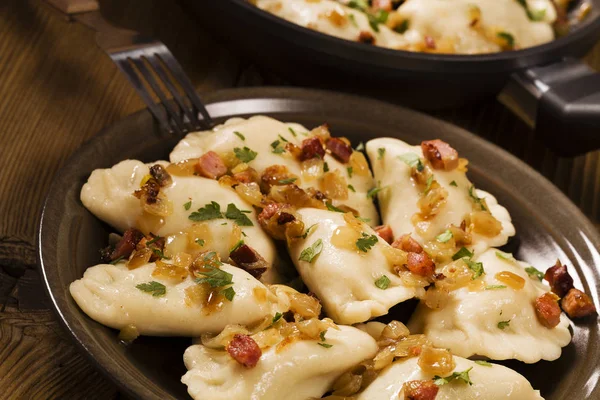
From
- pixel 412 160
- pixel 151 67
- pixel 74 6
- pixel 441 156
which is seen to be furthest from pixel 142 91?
pixel 441 156

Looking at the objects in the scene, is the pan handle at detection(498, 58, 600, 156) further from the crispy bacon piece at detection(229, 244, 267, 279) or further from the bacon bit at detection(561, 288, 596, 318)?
the crispy bacon piece at detection(229, 244, 267, 279)

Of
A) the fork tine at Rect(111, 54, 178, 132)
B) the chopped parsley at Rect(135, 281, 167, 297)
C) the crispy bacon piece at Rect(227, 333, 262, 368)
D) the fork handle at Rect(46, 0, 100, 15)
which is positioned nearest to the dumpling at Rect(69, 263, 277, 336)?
the chopped parsley at Rect(135, 281, 167, 297)

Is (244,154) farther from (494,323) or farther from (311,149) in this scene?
(494,323)

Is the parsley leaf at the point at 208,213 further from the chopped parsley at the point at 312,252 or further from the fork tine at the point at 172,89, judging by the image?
the fork tine at the point at 172,89

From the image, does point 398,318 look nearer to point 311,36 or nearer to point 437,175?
point 437,175

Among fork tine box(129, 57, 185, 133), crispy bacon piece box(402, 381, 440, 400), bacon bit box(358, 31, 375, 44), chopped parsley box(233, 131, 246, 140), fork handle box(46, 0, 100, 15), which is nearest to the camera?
crispy bacon piece box(402, 381, 440, 400)

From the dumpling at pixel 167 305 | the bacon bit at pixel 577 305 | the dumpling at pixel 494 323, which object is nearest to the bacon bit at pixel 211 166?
the dumpling at pixel 167 305

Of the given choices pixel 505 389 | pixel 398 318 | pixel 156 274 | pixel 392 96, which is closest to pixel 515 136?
pixel 392 96
